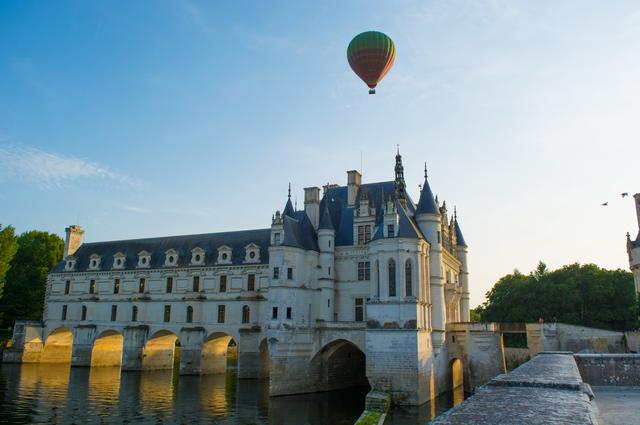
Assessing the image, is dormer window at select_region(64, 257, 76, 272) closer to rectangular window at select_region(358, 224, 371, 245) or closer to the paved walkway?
rectangular window at select_region(358, 224, 371, 245)

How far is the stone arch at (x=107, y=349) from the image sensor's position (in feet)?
167

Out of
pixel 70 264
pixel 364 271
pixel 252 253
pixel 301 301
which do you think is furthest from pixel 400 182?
pixel 70 264

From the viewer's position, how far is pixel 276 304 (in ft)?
117

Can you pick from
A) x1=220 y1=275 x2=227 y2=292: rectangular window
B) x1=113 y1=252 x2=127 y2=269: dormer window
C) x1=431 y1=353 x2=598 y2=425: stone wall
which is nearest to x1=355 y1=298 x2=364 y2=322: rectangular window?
x1=220 y1=275 x2=227 y2=292: rectangular window

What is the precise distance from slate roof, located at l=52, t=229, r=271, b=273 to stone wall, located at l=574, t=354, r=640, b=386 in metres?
33.0

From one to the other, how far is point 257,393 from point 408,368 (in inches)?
447

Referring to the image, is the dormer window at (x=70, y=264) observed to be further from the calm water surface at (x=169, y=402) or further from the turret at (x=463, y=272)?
the turret at (x=463, y=272)

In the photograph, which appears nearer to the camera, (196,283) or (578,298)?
(196,283)

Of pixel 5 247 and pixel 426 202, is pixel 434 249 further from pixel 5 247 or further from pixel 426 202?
pixel 5 247

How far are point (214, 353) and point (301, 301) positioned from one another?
15.5 m

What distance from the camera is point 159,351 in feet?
164

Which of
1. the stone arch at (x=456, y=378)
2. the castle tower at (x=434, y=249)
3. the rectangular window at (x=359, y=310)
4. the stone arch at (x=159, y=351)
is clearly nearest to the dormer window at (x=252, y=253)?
the stone arch at (x=159, y=351)

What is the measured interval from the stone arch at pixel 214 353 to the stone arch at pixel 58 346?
17.9 m

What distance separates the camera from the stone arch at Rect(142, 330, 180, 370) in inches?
1909
